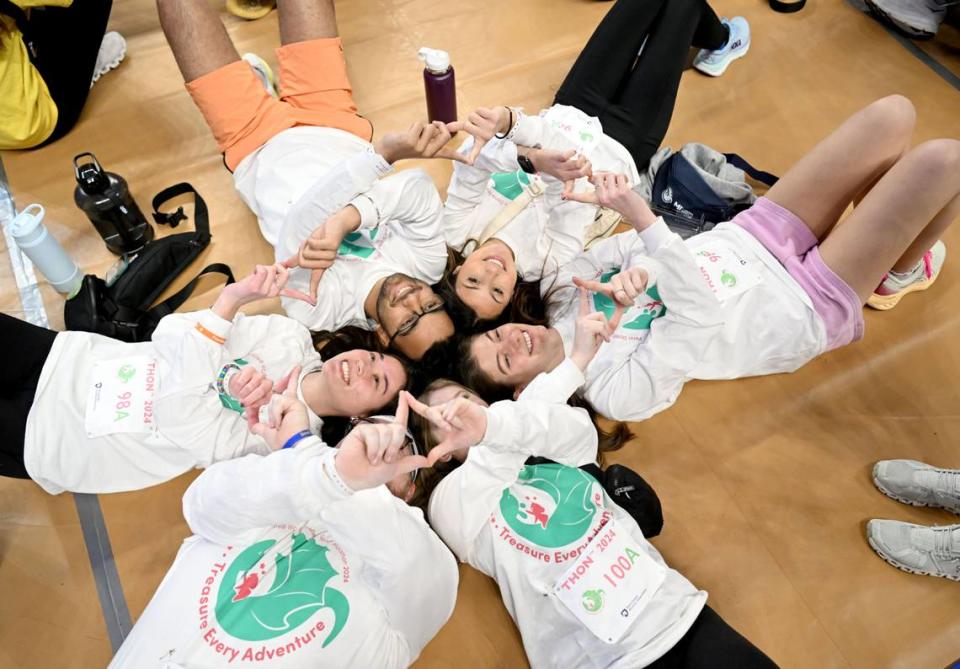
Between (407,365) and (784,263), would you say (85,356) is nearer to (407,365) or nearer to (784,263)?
(407,365)

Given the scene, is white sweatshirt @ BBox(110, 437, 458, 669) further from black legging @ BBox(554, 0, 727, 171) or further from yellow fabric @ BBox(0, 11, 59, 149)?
yellow fabric @ BBox(0, 11, 59, 149)

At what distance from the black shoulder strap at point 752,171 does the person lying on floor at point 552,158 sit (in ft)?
0.95

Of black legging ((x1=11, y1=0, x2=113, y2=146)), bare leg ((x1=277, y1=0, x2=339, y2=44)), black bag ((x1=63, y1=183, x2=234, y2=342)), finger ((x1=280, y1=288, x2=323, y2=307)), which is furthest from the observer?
black legging ((x1=11, y1=0, x2=113, y2=146))

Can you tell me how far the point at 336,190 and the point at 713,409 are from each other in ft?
4.17

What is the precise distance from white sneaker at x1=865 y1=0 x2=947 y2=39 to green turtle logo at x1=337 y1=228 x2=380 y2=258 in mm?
2426

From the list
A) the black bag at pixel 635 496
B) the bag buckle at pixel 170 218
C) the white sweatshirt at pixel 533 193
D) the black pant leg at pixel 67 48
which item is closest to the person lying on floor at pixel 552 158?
the white sweatshirt at pixel 533 193

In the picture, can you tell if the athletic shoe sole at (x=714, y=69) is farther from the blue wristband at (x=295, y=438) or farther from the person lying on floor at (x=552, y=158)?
the blue wristband at (x=295, y=438)

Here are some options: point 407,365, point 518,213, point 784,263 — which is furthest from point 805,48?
point 407,365

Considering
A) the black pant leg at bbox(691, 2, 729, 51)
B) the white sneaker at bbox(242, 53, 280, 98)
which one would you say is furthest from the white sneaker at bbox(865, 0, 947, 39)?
the white sneaker at bbox(242, 53, 280, 98)

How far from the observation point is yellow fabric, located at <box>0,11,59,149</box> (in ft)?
6.89

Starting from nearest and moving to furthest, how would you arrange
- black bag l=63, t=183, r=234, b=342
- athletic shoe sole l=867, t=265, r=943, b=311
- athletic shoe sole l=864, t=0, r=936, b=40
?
black bag l=63, t=183, r=234, b=342 → athletic shoe sole l=867, t=265, r=943, b=311 → athletic shoe sole l=864, t=0, r=936, b=40

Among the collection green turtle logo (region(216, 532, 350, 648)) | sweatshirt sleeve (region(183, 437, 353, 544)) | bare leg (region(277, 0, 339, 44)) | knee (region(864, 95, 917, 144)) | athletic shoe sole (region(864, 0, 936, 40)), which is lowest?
green turtle logo (region(216, 532, 350, 648))

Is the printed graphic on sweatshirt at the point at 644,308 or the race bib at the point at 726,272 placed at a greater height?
the race bib at the point at 726,272

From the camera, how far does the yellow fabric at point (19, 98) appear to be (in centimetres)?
210
